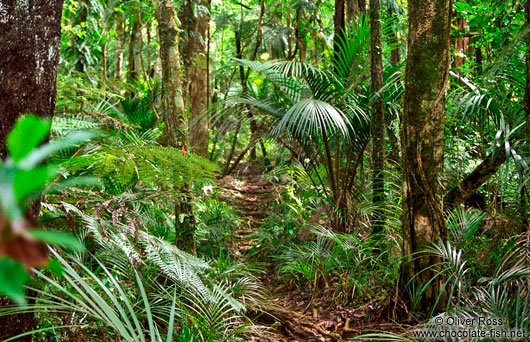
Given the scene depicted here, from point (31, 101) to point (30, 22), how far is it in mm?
358

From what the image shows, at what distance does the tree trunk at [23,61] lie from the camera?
1.95m

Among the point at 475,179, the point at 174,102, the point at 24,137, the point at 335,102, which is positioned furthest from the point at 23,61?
the point at 335,102

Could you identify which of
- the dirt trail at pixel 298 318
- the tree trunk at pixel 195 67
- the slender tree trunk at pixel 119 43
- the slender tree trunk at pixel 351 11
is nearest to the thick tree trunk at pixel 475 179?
the dirt trail at pixel 298 318

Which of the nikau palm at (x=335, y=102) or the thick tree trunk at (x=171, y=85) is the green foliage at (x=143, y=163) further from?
the nikau palm at (x=335, y=102)

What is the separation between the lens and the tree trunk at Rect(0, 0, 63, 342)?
1.95 metres

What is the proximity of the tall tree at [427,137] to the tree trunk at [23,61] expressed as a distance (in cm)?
232

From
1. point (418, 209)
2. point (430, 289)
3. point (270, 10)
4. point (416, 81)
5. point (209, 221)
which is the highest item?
point (270, 10)

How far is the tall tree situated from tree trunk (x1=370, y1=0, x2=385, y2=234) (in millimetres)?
1084

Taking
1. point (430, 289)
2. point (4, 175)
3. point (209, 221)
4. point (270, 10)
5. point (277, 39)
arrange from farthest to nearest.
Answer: point (270, 10) < point (277, 39) < point (209, 221) < point (430, 289) < point (4, 175)

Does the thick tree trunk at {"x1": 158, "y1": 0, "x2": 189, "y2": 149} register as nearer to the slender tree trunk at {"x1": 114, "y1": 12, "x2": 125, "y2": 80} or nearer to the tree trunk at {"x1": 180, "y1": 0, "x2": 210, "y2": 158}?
the tree trunk at {"x1": 180, "y1": 0, "x2": 210, "y2": 158}

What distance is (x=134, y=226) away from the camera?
2.58 metres

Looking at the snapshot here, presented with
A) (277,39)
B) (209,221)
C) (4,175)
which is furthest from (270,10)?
(4,175)

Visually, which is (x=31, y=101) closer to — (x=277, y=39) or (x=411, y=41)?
(x=411, y=41)

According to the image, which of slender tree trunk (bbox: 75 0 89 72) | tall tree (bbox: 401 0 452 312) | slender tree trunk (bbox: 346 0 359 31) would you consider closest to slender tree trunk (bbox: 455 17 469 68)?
slender tree trunk (bbox: 346 0 359 31)
